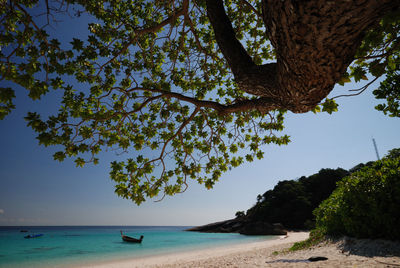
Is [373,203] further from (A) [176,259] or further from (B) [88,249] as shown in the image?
(B) [88,249]

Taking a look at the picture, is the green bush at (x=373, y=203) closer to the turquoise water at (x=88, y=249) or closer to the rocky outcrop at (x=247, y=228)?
the turquoise water at (x=88, y=249)

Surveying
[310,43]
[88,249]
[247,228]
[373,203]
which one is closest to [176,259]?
[373,203]

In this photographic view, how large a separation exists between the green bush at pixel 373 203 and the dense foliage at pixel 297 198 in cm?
3028

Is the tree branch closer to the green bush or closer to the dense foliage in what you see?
the green bush

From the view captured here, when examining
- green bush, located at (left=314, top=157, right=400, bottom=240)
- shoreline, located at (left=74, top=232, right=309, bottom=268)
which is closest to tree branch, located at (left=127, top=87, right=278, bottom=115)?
green bush, located at (left=314, top=157, right=400, bottom=240)

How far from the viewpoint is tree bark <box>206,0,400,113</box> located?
1524mm

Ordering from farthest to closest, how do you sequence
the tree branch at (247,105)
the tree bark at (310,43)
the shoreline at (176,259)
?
1. the shoreline at (176,259)
2. the tree branch at (247,105)
3. the tree bark at (310,43)

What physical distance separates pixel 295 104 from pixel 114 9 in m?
5.70

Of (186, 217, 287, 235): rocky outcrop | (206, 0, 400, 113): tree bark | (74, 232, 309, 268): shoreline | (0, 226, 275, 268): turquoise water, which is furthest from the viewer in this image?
(186, 217, 287, 235): rocky outcrop

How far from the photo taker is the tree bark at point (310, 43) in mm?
1524

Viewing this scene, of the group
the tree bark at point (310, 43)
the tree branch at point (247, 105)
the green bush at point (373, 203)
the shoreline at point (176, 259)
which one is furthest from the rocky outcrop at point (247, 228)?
the tree bark at point (310, 43)

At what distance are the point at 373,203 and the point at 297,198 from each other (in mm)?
32183

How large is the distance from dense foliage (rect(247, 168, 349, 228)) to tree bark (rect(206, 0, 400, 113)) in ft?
117

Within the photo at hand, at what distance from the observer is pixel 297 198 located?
33.7 m
